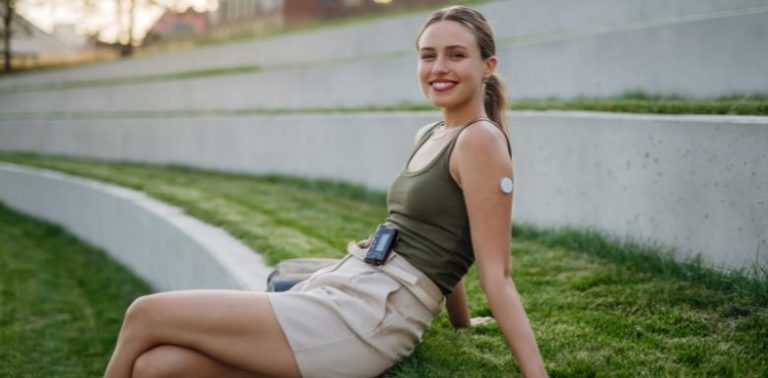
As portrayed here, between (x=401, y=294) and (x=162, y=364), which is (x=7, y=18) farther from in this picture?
(x=401, y=294)

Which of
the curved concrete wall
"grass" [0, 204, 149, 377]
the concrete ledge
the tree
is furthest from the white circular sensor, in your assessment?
the tree

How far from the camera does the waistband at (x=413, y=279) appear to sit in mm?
2770

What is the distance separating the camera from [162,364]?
2.71 m

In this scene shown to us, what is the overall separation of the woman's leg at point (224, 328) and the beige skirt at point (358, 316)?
0.05m

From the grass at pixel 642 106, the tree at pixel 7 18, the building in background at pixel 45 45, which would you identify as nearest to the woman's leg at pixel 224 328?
the grass at pixel 642 106

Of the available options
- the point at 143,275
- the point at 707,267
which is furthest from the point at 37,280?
the point at 707,267

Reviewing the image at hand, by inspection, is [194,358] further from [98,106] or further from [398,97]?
[98,106]

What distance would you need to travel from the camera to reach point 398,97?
9211 millimetres

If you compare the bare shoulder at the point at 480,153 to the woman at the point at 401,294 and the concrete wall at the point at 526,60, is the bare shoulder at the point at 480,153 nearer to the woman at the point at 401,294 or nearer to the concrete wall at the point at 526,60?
the woman at the point at 401,294

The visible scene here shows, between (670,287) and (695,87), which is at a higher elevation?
(695,87)

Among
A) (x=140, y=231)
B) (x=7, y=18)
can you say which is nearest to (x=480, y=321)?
(x=140, y=231)

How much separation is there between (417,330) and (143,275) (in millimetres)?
5182

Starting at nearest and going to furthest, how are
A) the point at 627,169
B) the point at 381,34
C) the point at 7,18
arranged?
1. the point at 627,169
2. the point at 381,34
3. the point at 7,18

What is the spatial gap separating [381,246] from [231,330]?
560mm
